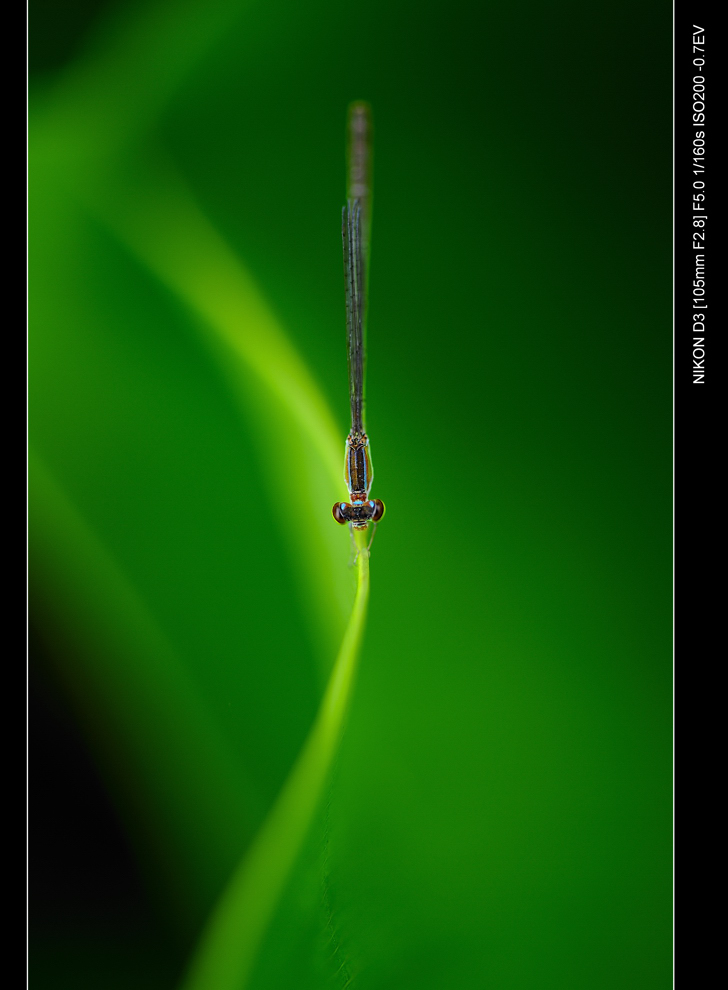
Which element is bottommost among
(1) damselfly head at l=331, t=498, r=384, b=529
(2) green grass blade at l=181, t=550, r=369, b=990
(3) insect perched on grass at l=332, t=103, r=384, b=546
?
(2) green grass blade at l=181, t=550, r=369, b=990

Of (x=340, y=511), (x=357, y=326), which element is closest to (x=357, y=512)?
(x=340, y=511)

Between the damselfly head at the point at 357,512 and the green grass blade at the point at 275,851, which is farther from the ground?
the damselfly head at the point at 357,512

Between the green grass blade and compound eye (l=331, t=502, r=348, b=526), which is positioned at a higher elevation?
compound eye (l=331, t=502, r=348, b=526)

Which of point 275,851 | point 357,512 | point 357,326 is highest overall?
point 357,326

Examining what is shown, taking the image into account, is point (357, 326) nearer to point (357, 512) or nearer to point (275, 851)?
point (357, 512)

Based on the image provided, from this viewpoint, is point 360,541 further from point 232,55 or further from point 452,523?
point 232,55
